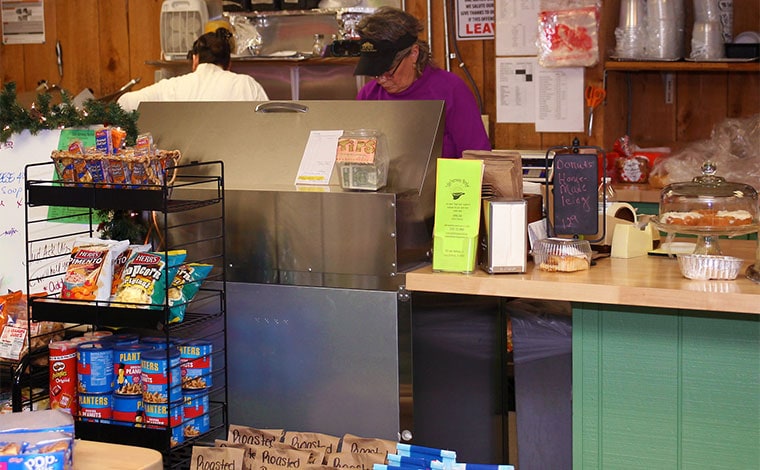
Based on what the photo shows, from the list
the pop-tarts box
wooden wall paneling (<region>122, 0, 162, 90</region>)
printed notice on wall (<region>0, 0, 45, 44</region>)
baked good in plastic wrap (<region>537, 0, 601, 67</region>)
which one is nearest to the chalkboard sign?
the pop-tarts box

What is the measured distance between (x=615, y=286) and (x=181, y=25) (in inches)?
161

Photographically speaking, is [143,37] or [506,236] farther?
[143,37]

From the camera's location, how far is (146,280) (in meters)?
2.38

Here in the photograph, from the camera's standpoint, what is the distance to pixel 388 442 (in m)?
2.51

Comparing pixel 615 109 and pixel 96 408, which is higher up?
pixel 615 109

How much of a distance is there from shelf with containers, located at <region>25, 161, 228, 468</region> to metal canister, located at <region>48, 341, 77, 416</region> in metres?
0.02

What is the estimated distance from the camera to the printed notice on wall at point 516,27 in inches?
212

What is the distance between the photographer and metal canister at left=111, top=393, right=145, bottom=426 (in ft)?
8.18

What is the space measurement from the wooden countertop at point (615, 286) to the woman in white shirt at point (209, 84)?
2.09 meters

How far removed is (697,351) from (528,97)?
3.08 metres

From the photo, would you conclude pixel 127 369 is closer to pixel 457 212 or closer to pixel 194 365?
pixel 194 365

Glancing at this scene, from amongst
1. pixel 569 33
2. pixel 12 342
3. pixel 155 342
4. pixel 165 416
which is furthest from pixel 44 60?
pixel 165 416

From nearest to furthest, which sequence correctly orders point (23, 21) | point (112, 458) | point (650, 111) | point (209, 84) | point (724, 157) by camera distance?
point (112, 458), point (209, 84), point (724, 157), point (650, 111), point (23, 21)

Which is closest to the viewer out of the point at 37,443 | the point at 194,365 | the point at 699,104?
the point at 37,443
